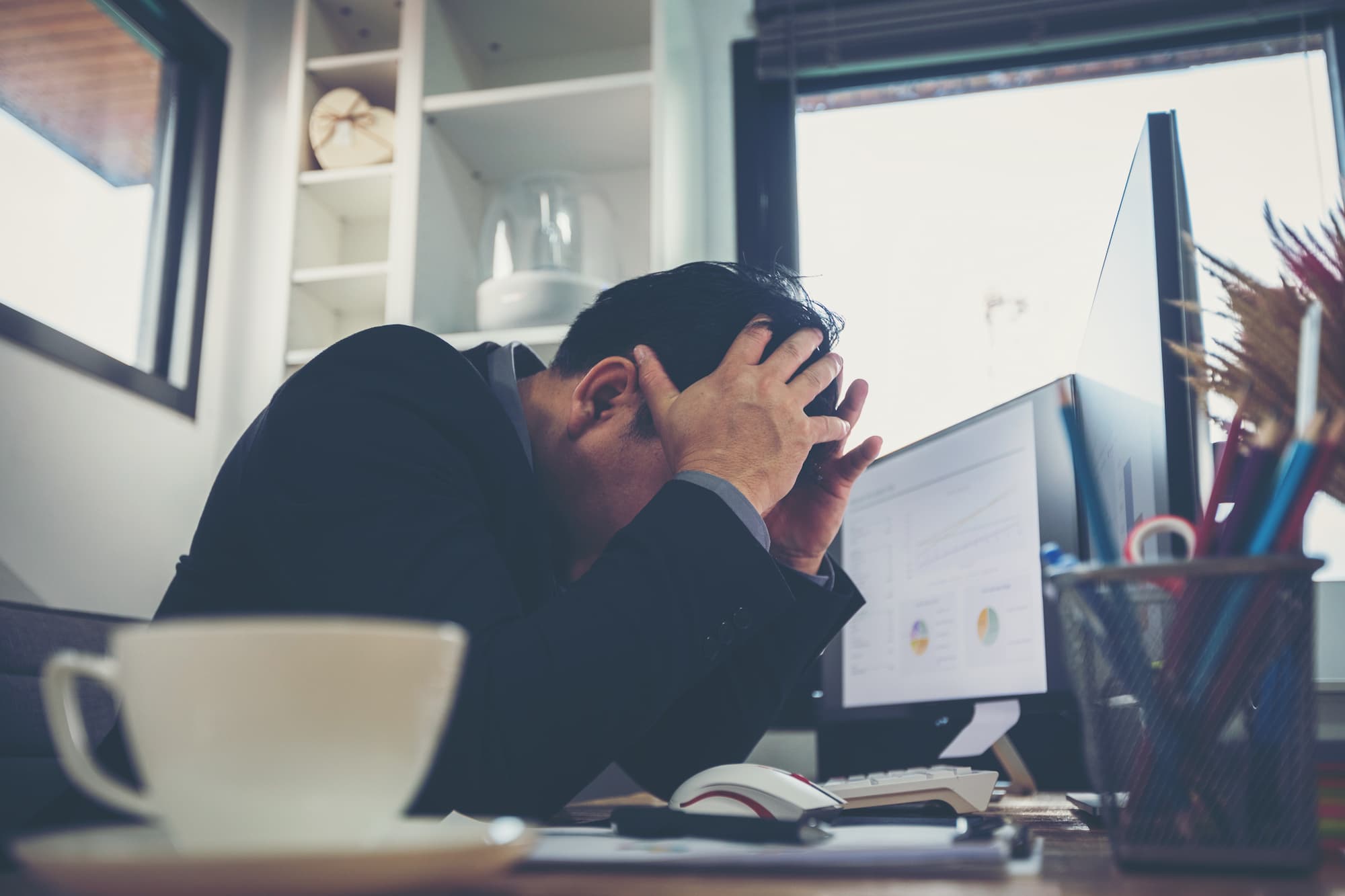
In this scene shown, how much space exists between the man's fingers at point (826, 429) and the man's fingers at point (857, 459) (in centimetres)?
11

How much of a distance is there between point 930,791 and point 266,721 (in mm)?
674

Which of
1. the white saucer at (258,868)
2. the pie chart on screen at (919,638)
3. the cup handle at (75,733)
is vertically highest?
the pie chart on screen at (919,638)

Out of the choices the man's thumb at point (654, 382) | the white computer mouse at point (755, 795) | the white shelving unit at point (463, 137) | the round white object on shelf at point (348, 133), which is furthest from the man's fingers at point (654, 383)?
the round white object on shelf at point (348, 133)

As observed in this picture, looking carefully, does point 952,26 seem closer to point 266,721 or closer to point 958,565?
point 958,565

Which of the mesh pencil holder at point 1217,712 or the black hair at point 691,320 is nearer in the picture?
the mesh pencil holder at point 1217,712

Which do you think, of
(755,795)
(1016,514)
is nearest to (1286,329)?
(755,795)

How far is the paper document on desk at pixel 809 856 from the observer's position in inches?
17.0

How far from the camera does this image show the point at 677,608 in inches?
28.3

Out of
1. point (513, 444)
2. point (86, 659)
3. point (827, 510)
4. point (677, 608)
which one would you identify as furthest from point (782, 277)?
point (86, 659)

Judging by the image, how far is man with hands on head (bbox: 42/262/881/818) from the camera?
2.26 feet

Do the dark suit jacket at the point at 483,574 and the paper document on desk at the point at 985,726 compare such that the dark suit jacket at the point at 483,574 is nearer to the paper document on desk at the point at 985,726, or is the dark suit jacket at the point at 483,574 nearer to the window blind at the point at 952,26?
the paper document on desk at the point at 985,726

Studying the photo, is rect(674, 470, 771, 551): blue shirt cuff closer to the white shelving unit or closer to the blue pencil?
the blue pencil

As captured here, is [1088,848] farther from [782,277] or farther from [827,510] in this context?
[782,277]

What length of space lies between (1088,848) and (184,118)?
7.41ft
